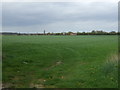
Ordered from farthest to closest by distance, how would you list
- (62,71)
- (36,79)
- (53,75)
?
(62,71)
(53,75)
(36,79)

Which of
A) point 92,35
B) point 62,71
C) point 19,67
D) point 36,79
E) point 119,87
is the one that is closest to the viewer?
point 119,87

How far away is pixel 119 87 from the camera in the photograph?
10.6 m

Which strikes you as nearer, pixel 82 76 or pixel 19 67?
pixel 82 76

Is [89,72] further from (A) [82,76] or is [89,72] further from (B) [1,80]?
(B) [1,80]

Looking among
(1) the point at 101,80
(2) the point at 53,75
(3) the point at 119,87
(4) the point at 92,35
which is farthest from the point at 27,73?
(4) the point at 92,35

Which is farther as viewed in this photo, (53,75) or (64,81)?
(53,75)

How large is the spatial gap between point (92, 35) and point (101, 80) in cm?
7597

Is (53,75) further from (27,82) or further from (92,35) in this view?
(92,35)

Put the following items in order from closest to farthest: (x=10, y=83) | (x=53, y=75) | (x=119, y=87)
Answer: (x=119, y=87), (x=10, y=83), (x=53, y=75)

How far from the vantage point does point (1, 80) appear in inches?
473

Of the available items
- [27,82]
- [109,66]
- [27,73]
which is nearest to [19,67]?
[27,73]

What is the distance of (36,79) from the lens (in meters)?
12.4

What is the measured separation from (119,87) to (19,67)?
23.2 ft

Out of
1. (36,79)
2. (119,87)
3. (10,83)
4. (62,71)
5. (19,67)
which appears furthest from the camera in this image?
(19,67)
